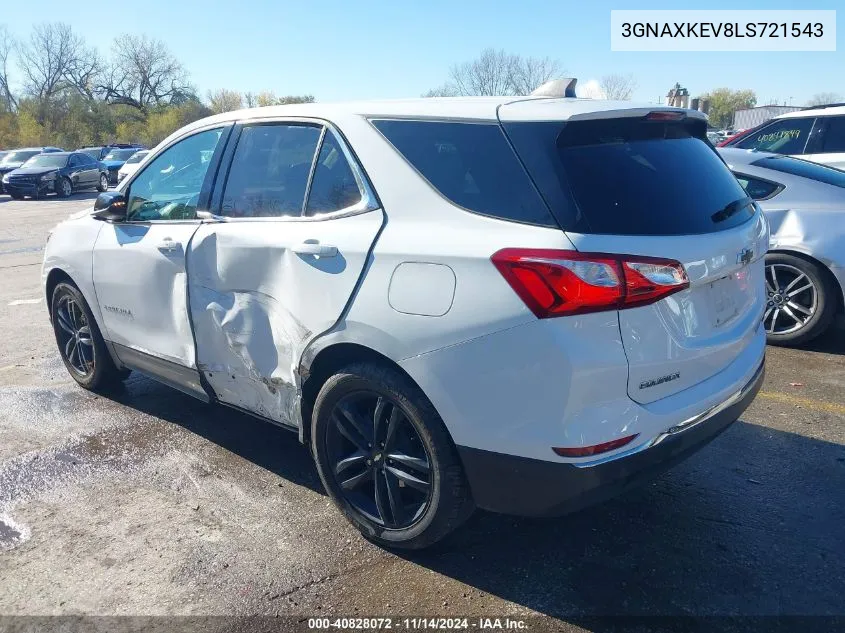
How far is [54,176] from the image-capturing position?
82.1 feet

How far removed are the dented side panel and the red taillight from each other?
103 cm

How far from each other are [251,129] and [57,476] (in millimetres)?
2095

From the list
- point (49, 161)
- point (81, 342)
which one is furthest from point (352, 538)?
point (49, 161)

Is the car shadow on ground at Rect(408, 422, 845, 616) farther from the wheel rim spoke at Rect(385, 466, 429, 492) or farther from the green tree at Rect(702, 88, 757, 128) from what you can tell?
the green tree at Rect(702, 88, 757, 128)

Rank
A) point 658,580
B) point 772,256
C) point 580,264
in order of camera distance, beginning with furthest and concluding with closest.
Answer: point 772,256
point 658,580
point 580,264

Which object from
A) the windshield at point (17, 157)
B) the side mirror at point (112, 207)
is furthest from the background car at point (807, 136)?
the windshield at point (17, 157)

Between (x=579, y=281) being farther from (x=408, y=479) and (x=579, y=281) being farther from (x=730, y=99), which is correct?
(x=730, y=99)

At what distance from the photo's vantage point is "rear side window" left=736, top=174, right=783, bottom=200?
17.9ft

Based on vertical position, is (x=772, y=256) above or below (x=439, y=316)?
below

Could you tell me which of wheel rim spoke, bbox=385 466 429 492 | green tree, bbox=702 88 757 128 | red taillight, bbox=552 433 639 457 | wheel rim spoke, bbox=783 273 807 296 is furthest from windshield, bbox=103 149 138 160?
green tree, bbox=702 88 757 128

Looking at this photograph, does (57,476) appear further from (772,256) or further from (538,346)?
(772,256)

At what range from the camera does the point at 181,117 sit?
227 ft

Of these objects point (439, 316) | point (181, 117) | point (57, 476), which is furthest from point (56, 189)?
point (181, 117)

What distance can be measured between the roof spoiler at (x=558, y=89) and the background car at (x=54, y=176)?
84.2 ft
